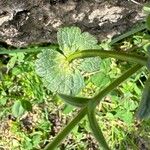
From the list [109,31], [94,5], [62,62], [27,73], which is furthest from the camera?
[27,73]

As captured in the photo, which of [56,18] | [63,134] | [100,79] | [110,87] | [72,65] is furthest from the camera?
[100,79]

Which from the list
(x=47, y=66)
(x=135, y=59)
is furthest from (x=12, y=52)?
(x=135, y=59)

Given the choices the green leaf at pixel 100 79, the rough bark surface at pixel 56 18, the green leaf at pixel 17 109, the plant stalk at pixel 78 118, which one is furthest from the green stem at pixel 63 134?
the green leaf at pixel 17 109

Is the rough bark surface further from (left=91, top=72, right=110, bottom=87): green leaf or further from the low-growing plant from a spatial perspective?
the low-growing plant

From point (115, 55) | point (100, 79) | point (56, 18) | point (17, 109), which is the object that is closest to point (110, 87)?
point (115, 55)

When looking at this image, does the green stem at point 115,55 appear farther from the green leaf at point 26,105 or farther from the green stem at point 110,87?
the green leaf at point 26,105

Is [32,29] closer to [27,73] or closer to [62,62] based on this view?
[27,73]

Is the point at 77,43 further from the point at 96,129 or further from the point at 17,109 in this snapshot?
the point at 17,109
